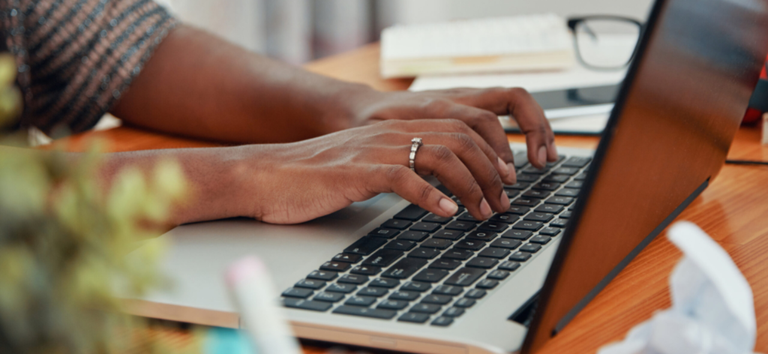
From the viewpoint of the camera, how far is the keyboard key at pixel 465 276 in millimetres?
397

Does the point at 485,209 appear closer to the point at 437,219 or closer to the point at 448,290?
the point at 437,219

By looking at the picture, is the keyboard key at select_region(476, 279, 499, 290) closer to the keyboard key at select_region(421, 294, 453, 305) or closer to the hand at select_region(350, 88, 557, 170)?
the keyboard key at select_region(421, 294, 453, 305)

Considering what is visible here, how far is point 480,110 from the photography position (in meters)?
0.66

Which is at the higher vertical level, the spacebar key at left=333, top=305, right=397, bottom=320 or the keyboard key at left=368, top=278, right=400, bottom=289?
the spacebar key at left=333, top=305, right=397, bottom=320

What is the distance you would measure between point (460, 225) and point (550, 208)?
82mm

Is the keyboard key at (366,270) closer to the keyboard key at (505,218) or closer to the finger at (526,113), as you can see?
the keyboard key at (505,218)

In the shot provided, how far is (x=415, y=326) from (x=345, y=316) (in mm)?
42

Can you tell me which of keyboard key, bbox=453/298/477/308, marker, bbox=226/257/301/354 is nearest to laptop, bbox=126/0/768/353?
keyboard key, bbox=453/298/477/308

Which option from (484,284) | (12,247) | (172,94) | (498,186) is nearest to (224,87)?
(172,94)

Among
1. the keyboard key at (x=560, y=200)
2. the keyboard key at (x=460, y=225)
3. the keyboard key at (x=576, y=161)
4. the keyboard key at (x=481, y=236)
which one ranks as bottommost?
the keyboard key at (x=576, y=161)

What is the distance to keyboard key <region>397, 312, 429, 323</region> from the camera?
0.36 m

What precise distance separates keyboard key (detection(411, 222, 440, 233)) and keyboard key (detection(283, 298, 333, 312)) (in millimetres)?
132

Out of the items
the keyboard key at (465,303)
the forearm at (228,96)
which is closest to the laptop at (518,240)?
the keyboard key at (465,303)

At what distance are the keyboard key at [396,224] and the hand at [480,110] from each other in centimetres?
13
